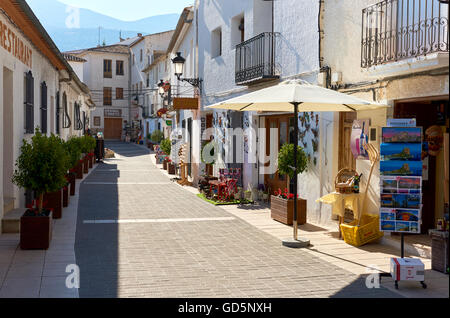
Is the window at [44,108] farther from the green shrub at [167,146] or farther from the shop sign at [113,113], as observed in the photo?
the shop sign at [113,113]

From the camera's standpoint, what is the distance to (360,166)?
8.62 m

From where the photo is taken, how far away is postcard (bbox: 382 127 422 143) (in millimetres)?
6680

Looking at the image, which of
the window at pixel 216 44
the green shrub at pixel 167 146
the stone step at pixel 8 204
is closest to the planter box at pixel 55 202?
the stone step at pixel 8 204

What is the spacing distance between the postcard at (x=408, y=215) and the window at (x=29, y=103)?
7168mm

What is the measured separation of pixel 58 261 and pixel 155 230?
264 cm

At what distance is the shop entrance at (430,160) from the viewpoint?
7.84 meters

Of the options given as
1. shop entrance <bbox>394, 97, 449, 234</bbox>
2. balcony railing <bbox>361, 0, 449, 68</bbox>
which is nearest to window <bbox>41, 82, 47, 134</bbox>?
balcony railing <bbox>361, 0, 449, 68</bbox>

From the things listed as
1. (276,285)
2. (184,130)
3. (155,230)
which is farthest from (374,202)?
(184,130)

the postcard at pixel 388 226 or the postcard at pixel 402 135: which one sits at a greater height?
the postcard at pixel 402 135

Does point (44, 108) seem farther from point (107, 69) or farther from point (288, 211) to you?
point (107, 69)

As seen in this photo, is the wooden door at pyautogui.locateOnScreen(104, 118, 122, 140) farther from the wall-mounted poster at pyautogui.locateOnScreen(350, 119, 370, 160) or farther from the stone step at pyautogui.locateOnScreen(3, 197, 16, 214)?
the wall-mounted poster at pyautogui.locateOnScreen(350, 119, 370, 160)

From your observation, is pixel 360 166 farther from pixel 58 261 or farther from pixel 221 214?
pixel 58 261

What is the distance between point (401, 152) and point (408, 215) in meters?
0.83

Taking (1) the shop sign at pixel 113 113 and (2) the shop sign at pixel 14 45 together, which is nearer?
(2) the shop sign at pixel 14 45
